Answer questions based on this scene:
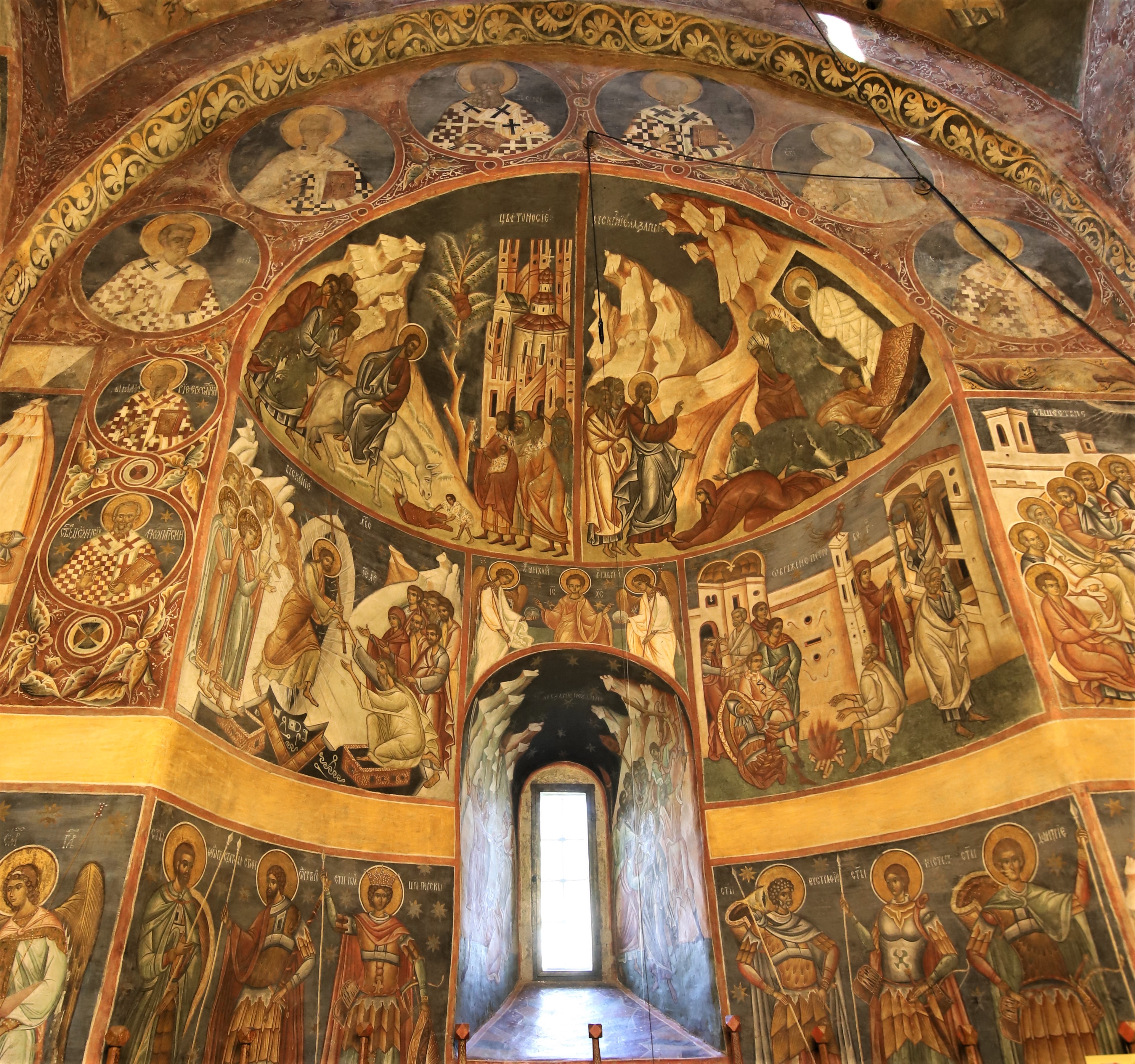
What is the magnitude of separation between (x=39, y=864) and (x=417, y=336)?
291 inches

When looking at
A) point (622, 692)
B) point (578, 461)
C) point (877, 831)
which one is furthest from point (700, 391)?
point (877, 831)

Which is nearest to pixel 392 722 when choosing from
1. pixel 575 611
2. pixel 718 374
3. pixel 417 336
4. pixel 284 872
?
pixel 284 872

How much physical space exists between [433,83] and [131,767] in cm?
833

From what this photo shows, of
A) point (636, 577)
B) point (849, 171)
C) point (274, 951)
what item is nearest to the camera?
point (274, 951)

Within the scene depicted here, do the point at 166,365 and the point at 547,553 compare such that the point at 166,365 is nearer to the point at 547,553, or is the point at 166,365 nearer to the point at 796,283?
the point at 547,553

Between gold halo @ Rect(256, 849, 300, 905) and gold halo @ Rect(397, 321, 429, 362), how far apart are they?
6258mm

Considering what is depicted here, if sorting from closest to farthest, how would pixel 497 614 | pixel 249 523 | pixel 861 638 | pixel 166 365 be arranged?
pixel 249 523, pixel 166 365, pixel 861 638, pixel 497 614

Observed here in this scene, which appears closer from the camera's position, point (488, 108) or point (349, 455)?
point (488, 108)

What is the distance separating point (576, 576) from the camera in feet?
45.0

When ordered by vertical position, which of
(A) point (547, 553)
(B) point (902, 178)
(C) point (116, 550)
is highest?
(B) point (902, 178)

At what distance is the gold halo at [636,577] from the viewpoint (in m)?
13.6

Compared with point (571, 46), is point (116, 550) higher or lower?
lower

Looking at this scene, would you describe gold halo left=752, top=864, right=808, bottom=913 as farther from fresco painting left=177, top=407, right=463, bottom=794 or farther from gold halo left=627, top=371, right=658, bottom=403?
gold halo left=627, top=371, right=658, bottom=403

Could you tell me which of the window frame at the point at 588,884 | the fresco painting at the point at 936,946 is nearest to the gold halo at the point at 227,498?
the window frame at the point at 588,884
